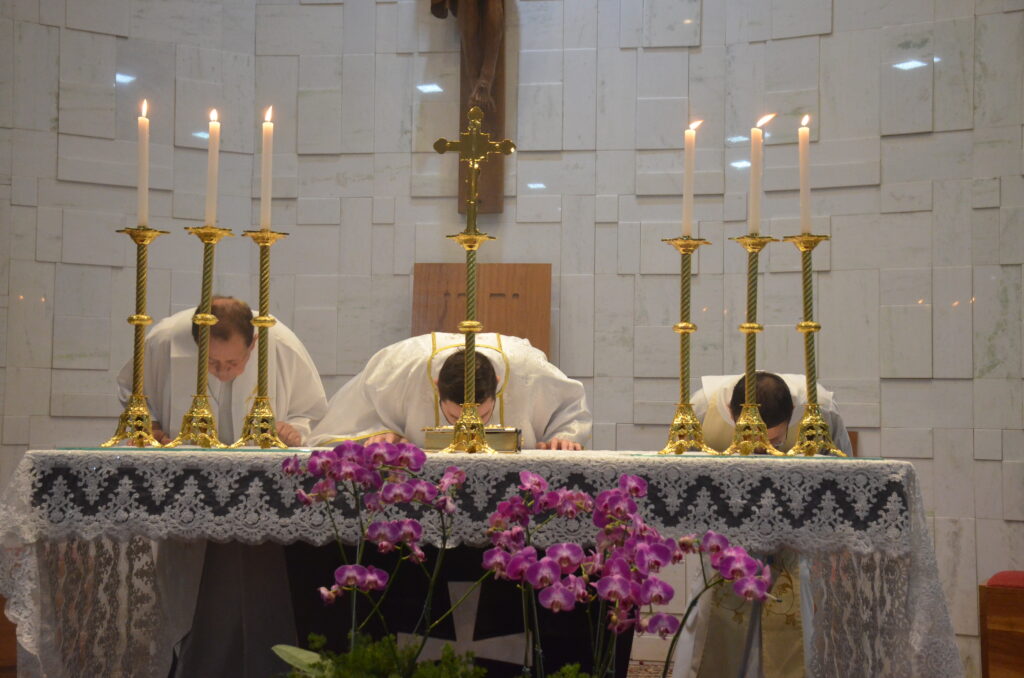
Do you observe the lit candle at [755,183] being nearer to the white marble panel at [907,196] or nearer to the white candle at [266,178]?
the white candle at [266,178]

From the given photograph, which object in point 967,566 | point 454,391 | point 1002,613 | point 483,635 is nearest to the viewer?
point 483,635

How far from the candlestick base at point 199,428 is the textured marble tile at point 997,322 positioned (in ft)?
14.1

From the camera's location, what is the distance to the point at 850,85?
642 centimetres

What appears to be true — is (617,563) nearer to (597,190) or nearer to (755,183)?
(755,183)

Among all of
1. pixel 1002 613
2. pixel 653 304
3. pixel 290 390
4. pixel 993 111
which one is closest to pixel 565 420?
pixel 290 390

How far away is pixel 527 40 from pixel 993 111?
2.72 metres

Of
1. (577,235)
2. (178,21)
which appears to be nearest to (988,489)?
(577,235)

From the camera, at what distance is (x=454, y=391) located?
366 cm

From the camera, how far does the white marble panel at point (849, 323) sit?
6.25 metres

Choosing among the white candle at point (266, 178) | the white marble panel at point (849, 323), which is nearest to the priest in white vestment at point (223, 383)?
the white candle at point (266, 178)

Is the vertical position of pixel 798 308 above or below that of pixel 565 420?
above

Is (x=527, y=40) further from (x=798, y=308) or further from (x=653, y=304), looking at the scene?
(x=798, y=308)

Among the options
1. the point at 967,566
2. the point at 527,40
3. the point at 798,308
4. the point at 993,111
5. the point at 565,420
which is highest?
the point at 527,40

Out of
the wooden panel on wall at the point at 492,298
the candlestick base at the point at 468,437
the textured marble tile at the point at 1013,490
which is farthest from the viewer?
the wooden panel on wall at the point at 492,298
